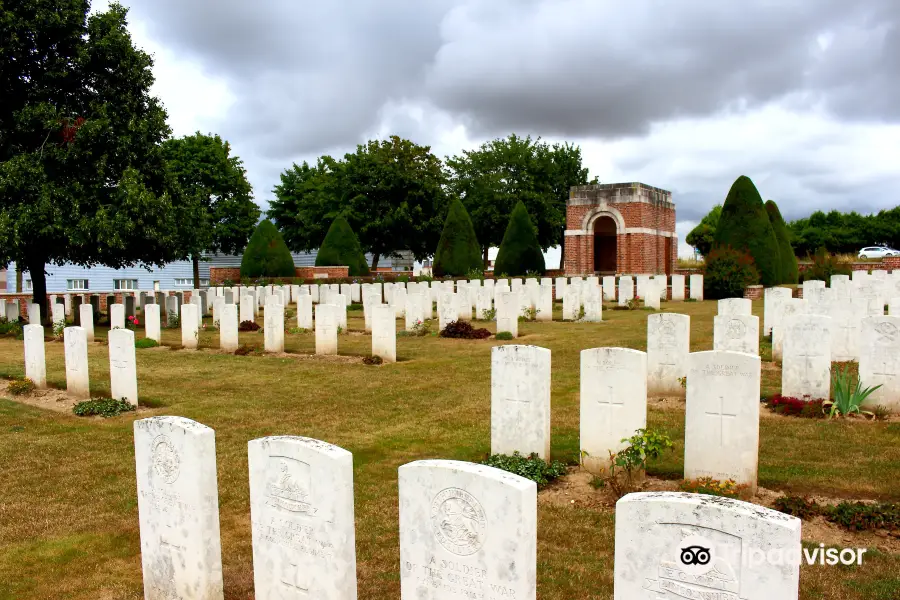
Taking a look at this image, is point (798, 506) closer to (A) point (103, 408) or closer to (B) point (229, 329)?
(A) point (103, 408)

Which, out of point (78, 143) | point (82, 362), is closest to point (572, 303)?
point (82, 362)

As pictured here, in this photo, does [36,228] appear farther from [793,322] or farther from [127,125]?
[793,322]

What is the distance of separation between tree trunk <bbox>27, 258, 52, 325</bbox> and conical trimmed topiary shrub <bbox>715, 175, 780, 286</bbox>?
23.9 m

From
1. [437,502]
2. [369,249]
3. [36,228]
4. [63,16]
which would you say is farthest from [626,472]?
[369,249]

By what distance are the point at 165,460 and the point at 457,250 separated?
3039cm

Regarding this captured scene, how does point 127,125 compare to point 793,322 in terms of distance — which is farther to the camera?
point 127,125

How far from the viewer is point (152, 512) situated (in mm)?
4352

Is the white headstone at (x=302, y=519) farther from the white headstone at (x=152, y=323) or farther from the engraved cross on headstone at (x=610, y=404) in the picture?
the white headstone at (x=152, y=323)

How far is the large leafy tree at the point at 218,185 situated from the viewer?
4103cm

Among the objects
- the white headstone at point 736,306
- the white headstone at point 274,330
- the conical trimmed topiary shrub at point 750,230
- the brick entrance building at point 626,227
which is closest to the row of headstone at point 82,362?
the white headstone at point 274,330

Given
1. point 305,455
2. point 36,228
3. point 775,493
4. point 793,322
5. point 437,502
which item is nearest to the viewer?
point 437,502

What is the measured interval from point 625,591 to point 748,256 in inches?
990

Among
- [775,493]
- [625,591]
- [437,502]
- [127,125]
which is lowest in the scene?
[775,493]

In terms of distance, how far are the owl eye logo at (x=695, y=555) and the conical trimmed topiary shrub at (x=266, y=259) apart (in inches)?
1281
